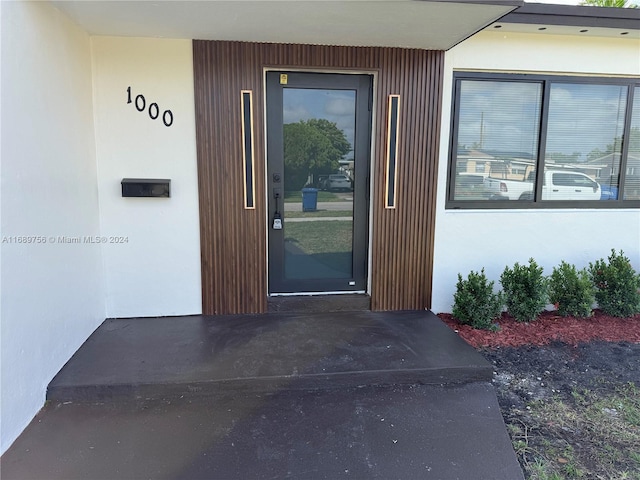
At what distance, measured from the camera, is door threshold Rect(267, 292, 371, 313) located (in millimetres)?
4121

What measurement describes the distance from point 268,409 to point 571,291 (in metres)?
3.14

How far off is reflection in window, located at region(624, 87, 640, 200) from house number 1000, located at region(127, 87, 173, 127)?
4554mm

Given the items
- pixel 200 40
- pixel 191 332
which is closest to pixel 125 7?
pixel 200 40

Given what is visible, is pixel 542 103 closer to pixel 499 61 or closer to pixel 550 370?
pixel 499 61

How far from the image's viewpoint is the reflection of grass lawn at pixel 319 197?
4074 mm

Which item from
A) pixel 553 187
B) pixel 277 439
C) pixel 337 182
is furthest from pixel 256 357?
pixel 553 187

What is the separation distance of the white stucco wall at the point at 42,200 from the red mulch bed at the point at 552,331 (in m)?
3.20

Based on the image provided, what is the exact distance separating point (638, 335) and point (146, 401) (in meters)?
4.26

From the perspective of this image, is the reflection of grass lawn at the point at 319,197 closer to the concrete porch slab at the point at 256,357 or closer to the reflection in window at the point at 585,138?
the concrete porch slab at the point at 256,357

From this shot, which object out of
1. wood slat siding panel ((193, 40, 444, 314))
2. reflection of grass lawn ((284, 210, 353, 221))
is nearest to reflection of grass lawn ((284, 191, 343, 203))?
reflection of grass lawn ((284, 210, 353, 221))

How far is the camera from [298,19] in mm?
3172

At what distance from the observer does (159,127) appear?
377cm

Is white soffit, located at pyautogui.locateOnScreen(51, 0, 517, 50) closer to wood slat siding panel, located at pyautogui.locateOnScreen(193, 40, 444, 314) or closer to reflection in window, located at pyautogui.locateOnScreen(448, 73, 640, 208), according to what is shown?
wood slat siding panel, located at pyautogui.locateOnScreen(193, 40, 444, 314)

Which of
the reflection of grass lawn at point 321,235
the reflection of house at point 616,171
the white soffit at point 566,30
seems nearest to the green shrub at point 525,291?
the reflection of house at point 616,171
